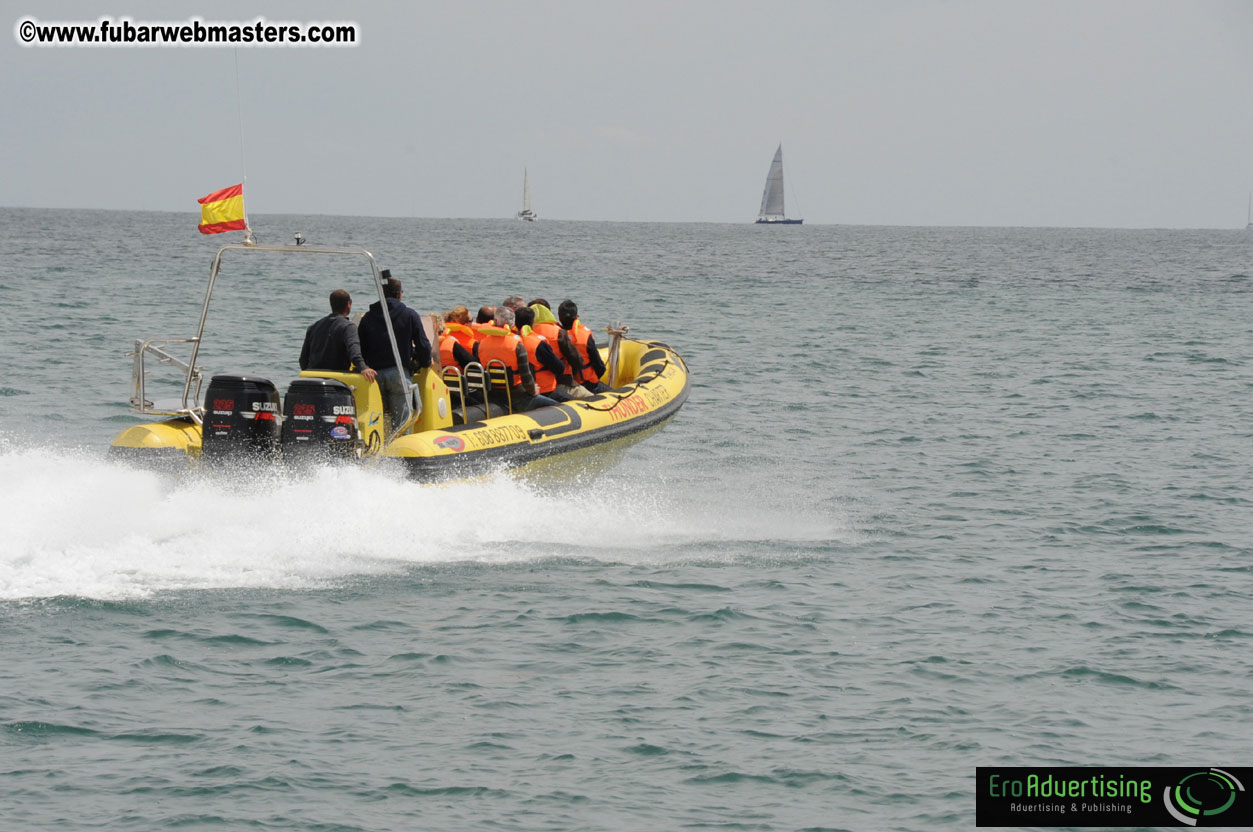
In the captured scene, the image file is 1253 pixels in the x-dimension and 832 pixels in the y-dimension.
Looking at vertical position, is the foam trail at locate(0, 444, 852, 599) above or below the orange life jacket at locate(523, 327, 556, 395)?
below

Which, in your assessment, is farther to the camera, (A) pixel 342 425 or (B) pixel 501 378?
(B) pixel 501 378

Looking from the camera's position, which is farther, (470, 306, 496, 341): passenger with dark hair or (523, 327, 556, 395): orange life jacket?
(523, 327, 556, 395): orange life jacket

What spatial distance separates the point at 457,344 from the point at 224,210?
7.34ft

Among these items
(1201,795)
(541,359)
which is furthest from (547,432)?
(1201,795)

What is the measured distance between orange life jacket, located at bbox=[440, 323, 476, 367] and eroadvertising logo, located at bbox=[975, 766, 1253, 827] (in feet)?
17.3

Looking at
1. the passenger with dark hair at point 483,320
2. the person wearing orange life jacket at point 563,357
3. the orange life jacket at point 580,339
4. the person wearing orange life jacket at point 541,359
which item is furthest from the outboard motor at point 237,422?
the orange life jacket at point 580,339

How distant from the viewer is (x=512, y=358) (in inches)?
380

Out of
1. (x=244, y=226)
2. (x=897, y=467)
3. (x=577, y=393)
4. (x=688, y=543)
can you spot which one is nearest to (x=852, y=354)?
(x=897, y=467)

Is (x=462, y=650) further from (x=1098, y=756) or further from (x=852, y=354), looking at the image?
(x=852, y=354)

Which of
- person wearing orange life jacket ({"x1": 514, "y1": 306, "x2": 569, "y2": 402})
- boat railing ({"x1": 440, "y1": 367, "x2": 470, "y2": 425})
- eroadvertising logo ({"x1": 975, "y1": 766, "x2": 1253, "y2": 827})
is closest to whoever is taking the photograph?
eroadvertising logo ({"x1": 975, "y1": 766, "x2": 1253, "y2": 827})

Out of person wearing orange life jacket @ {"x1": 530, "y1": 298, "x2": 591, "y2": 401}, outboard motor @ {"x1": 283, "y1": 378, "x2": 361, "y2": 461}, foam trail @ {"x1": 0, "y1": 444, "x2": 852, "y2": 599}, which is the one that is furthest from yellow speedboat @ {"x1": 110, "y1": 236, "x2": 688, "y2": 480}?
person wearing orange life jacket @ {"x1": 530, "y1": 298, "x2": 591, "y2": 401}

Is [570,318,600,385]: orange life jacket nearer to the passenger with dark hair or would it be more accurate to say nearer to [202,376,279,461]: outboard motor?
the passenger with dark hair

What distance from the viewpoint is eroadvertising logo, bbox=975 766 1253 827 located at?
512cm

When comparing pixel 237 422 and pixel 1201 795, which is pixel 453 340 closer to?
pixel 237 422
